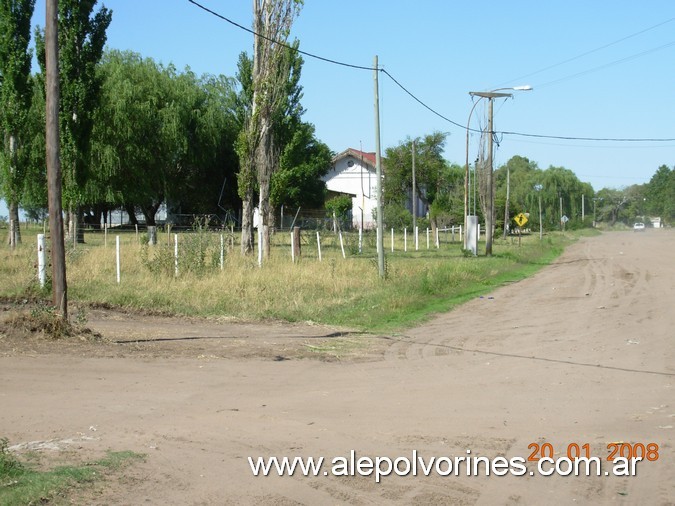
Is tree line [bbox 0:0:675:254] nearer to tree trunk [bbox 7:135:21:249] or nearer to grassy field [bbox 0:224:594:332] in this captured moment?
tree trunk [bbox 7:135:21:249]

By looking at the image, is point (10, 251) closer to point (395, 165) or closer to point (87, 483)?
point (87, 483)

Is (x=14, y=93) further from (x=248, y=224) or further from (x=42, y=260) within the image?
(x=42, y=260)

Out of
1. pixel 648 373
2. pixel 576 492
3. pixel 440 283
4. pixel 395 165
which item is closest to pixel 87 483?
pixel 576 492

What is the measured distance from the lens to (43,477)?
19.8 ft

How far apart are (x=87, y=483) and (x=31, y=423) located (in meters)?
2.09

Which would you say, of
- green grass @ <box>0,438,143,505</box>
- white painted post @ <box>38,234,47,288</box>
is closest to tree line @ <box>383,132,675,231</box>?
white painted post @ <box>38,234,47,288</box>

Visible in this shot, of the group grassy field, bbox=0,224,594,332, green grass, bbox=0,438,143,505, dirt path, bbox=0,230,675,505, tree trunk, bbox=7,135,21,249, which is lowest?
dirt path, bbox=0,230,675,505

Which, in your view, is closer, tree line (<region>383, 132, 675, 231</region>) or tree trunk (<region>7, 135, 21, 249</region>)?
tree trunk (<region>7, 135, 21, 249</region>)

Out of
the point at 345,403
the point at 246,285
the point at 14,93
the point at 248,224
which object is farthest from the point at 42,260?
the point at 14,93

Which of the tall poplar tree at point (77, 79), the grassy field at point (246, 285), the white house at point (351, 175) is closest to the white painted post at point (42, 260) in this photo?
the grassy field at point (246, 285)

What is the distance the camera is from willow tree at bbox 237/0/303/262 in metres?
30.4

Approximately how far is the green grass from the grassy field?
9873mm

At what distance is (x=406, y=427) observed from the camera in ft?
26.0

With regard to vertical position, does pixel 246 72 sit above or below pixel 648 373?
above
